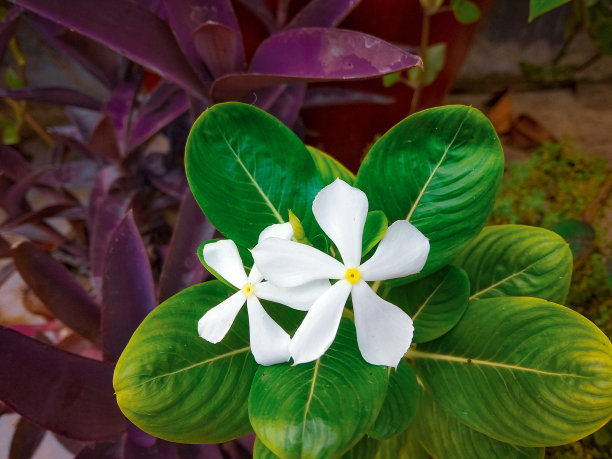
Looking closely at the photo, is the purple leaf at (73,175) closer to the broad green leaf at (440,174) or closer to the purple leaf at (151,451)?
the purple leaf at (151,451)

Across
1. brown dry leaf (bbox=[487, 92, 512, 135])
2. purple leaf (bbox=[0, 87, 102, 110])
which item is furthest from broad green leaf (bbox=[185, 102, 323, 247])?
brown dry leaf (bbox=[487, 92, 512, 135])

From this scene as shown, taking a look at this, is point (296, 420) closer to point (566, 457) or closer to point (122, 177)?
point (566, 457)

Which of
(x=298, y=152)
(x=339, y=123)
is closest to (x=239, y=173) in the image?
(x=298, y=152)

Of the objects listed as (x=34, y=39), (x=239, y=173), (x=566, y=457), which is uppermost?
(x=239, y=173)

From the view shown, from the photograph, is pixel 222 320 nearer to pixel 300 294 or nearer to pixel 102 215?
pixel 300 294

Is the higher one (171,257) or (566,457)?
(171,257)

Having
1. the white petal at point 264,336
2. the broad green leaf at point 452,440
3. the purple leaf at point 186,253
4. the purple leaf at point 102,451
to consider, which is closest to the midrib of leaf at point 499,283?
the broad green leaf at point 452,440

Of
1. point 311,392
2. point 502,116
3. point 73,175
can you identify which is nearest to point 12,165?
point 73,175
